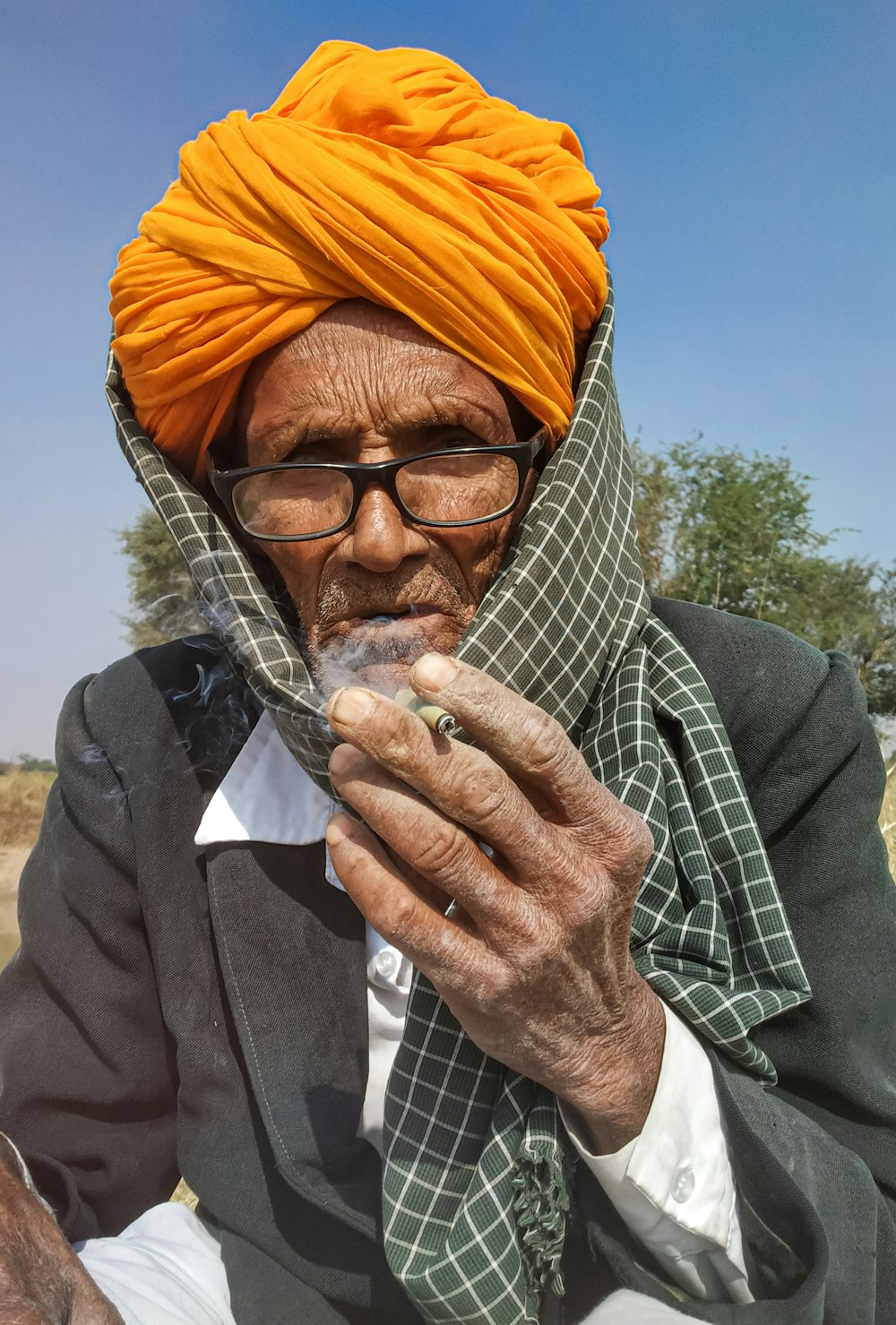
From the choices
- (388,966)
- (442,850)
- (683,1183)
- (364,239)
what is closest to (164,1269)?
(388,966)

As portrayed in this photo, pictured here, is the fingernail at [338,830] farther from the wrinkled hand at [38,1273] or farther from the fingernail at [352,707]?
the wrinkled hand at [38,1273]

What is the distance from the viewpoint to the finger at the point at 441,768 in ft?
4.66

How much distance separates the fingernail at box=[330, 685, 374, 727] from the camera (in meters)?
1.41

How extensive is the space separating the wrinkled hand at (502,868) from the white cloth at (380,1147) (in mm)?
141

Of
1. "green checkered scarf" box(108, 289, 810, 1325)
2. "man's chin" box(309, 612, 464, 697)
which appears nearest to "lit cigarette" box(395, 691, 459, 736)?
"green checkered scarf" box(108, 289, 810, 1325)

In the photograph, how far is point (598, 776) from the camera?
226cm

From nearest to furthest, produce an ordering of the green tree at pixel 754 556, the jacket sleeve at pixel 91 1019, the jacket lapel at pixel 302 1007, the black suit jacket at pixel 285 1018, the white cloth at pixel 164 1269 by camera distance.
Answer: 1. the black suit jacket at pixel 285 1018
2. the white cloth at pixel 164 1269
3. the jacket lapel at pixel 302 1007
4. the jacket sleeve at pixel 91 1019
5. the green tree at pixel 754 556

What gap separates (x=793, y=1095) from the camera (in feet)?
6.82

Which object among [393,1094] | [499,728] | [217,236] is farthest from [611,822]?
[217,236]

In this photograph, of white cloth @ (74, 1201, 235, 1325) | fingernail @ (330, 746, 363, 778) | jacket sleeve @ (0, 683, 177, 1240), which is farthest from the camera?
jacket sleeve @ (0, 683, 177, 1240)

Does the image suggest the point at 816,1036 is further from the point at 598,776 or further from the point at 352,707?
the point at 352,707

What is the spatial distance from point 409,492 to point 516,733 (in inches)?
40.2

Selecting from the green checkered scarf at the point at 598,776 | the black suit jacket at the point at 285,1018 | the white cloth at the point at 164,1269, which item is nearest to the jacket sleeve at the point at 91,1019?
the black suit jacket at the point at 285,1018

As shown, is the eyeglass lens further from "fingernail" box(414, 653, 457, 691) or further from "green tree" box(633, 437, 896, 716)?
"green tree" box(633, 437, 896, 716)
